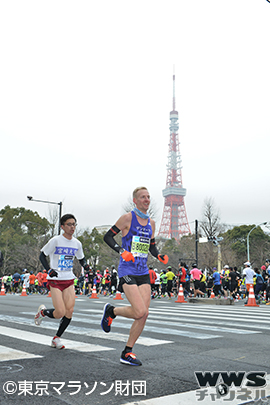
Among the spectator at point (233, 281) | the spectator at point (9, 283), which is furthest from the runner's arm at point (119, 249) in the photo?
the spectator at point (9, 283)

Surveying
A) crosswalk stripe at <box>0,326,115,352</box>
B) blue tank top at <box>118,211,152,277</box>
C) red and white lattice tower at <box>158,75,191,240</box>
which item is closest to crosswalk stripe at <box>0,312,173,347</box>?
crosswalk stripe at <box>0,326,115,352</box>

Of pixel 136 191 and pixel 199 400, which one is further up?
pixel 136 191

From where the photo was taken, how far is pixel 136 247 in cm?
475

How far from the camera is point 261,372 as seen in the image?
4.21 m

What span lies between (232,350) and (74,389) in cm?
275

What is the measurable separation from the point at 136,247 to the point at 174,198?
11042cm

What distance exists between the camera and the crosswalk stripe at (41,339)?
549 centimetres

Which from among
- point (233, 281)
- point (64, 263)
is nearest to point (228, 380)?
point (64, 263)

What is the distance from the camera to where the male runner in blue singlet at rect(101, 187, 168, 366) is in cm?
450

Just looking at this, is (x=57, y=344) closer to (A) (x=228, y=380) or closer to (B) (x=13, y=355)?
(B) (x=13, y=355)

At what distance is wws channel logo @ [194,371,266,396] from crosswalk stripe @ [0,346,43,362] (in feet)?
6.52

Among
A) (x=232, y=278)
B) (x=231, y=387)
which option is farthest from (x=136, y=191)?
(x=232, y=278)

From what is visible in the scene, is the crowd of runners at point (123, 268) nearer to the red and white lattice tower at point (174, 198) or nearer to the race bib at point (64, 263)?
the race bib at point (64, 263)

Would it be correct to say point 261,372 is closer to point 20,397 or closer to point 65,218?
point 20,397
